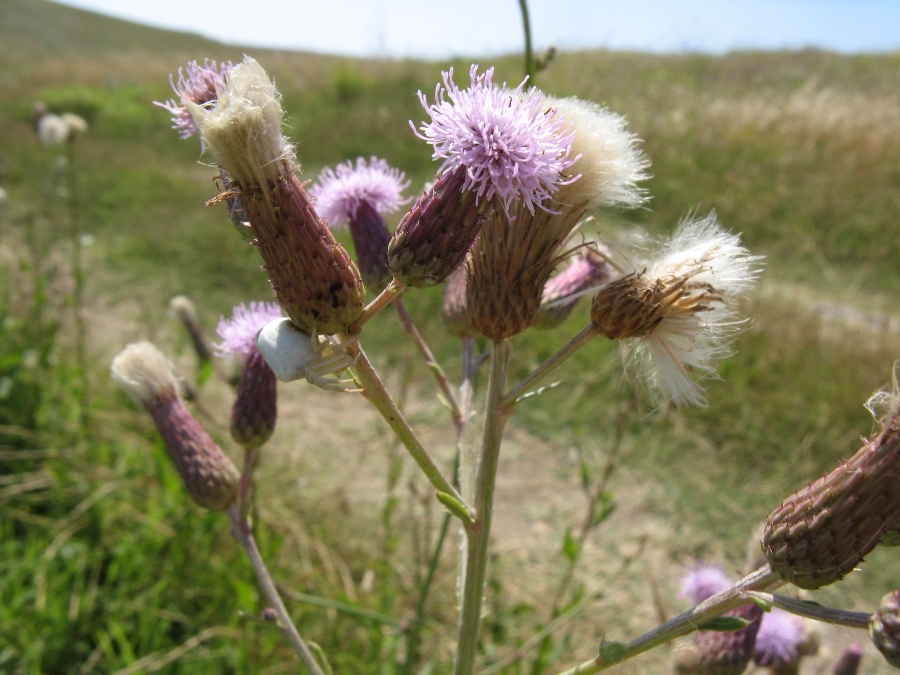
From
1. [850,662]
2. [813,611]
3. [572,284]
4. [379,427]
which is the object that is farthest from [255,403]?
[379,427]

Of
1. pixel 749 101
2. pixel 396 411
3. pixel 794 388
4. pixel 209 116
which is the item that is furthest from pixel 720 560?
pixel 749 101

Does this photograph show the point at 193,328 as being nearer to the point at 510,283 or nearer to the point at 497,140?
the point at 510,283

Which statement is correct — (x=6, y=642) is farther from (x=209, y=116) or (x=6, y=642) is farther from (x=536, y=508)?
(x=536, y=508)

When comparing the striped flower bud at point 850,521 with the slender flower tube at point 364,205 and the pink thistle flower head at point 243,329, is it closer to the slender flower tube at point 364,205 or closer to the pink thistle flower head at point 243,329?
the slender flower tube at point 364,205

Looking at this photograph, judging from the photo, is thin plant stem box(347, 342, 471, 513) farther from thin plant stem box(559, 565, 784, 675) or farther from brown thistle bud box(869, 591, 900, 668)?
brown thistle bud box(869, 591, 900, 668)

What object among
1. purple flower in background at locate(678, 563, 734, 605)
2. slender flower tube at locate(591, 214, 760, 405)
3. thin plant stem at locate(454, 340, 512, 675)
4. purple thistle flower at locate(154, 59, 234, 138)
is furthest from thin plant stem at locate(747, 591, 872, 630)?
purple thistle flower at locate(154, 59, 234, 138)

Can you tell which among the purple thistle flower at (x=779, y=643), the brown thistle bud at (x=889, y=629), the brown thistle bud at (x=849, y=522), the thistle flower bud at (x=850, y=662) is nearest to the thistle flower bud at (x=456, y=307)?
the brown thistle bud at (x=849, y=522)
